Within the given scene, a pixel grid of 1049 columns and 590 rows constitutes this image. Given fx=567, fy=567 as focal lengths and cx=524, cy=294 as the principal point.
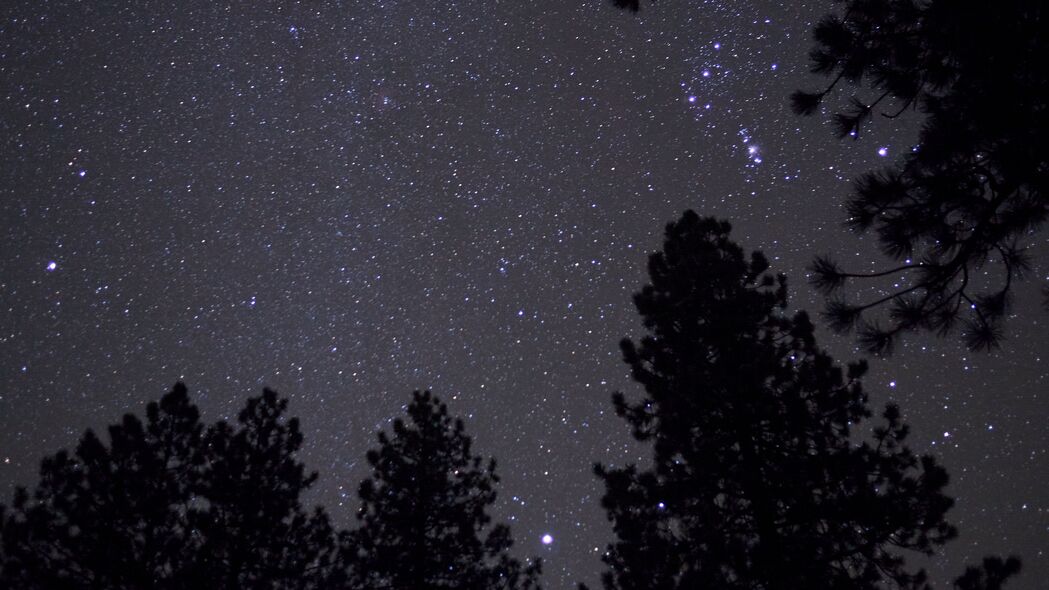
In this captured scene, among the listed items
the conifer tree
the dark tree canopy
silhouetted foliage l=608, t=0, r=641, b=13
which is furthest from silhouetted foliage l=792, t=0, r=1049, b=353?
the conifer tree

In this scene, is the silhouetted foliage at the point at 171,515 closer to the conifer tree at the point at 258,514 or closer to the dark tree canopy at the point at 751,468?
the conifer tree at the point at 258,514

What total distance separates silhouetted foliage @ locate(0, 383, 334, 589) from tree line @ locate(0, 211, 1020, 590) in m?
0.02

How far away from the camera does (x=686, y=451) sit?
721 cm

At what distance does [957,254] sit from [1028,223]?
394 millimetres

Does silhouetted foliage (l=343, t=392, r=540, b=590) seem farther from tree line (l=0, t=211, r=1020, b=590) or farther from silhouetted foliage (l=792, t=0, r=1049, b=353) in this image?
silhouetted foliage (l=792, t=0, r=1049, b=353)

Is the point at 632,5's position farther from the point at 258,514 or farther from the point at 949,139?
the point at 258,514

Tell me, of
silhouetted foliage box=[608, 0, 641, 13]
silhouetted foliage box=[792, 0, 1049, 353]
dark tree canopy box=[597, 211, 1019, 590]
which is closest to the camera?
silhouetted foliage box=[792, 0, 1049, 353]

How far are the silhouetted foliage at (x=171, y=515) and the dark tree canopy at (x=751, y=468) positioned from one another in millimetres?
4753

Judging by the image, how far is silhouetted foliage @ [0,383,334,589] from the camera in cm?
683

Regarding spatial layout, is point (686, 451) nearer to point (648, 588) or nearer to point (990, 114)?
point (648, 588)

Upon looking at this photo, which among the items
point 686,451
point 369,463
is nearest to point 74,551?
point 369,463

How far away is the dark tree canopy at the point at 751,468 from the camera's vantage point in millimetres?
6383

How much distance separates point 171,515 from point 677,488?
6.64 metres

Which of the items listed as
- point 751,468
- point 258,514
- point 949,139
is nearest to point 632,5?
point 949,139
